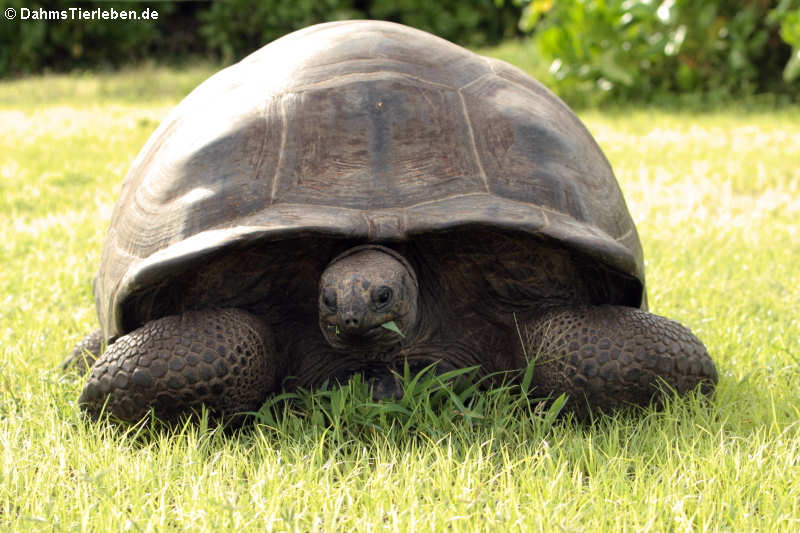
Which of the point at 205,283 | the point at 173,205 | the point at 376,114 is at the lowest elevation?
the point at 205,283

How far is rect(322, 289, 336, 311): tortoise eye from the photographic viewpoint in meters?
2.06

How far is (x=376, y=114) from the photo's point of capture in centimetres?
233

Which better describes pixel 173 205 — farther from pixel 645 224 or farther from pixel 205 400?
pixel 645 224

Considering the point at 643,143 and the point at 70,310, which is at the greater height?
the point at 643,143

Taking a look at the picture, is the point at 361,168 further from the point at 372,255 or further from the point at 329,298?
the point at 329,298

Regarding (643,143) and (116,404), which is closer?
(116,404)

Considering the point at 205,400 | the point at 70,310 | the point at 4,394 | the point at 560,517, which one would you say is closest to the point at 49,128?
the point at 70,310

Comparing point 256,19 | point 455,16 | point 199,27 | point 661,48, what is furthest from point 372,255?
point 199,27

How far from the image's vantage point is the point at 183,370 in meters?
2.15

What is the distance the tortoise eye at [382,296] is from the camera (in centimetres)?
205

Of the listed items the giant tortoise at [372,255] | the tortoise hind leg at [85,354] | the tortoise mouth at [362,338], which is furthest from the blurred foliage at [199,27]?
the tortoise mouth at [362,338]

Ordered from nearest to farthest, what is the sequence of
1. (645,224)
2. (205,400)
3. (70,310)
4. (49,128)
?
(205,400), (70,310), (645,224), (49,128)

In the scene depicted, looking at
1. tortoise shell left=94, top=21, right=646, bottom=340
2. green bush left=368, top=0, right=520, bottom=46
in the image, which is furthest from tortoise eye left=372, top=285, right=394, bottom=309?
green bush left=368, top=0, right=520, bottom=46

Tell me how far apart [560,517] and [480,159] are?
3.31 ft
